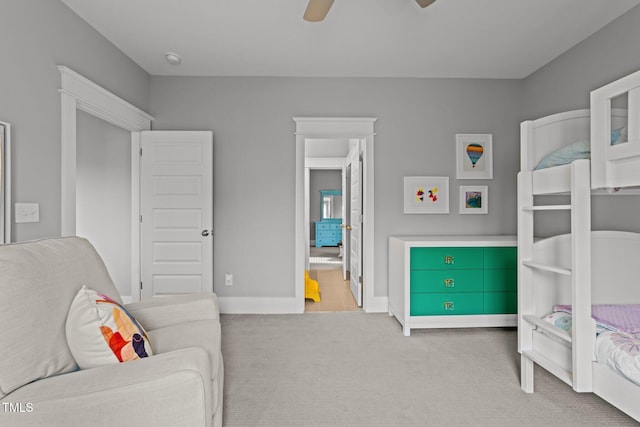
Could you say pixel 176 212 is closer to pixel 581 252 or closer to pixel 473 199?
pixel 473 199

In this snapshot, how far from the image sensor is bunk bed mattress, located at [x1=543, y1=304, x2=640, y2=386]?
158 cm

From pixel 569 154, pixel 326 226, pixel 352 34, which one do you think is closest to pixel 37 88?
pixel 352 34

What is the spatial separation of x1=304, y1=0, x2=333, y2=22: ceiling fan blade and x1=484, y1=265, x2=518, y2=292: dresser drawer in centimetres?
249

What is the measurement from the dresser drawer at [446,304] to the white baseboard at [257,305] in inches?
52.0

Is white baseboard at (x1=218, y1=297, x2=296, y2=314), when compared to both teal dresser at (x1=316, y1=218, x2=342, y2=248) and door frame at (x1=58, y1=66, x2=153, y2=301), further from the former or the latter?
teal dresser at (x1=316, y1=218, x2=342, y2=248)

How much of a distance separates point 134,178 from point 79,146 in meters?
0.76

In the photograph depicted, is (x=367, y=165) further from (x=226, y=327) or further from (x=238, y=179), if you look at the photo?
(x=226, y=327)

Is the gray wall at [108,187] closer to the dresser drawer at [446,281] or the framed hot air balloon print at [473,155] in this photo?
the dresser drawer at [446,281]

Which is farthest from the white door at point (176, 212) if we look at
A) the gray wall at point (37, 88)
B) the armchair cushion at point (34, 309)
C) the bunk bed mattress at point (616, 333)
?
the bunk bed mattress at point (616, 333)

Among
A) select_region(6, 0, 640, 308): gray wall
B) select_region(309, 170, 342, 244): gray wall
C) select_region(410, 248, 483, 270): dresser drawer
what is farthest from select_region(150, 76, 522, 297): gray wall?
select_region(309, 170, 342, 244): gray wall

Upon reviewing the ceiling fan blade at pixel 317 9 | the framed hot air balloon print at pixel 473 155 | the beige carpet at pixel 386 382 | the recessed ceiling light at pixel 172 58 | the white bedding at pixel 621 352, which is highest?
the recessed ceiling light at pixel 172 58

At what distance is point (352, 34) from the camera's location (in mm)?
2977

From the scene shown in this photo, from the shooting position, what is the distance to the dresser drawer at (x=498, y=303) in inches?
127

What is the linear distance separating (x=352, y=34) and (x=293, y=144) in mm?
1271
